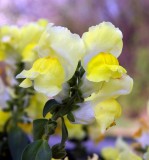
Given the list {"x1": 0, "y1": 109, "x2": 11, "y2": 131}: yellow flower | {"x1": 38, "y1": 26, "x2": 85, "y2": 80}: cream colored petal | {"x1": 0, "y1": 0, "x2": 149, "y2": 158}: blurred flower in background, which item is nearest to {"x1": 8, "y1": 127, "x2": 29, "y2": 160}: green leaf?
{"x1": 0, "y1": 109, "x2": 11, "y2": 131}: yellow flower

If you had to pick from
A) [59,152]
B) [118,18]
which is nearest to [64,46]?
[59,152]

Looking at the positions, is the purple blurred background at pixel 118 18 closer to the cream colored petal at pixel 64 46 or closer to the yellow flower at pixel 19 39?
the yellow flower at pixel 19 39

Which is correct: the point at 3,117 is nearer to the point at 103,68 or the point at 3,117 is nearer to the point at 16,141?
the point at 16,141

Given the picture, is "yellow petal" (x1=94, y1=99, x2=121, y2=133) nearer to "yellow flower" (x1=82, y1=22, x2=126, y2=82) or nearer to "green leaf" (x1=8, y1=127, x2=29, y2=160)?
"yellow flower" (x1=82, y1=22, x2=126, y2=82)

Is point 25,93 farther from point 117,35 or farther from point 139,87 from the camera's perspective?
point 139,87

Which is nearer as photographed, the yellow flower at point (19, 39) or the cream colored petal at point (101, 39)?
the cream colored petal at point (101, 39)

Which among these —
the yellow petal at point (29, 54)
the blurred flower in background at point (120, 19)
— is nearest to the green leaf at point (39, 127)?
the yellow petal at point (29, 54)
